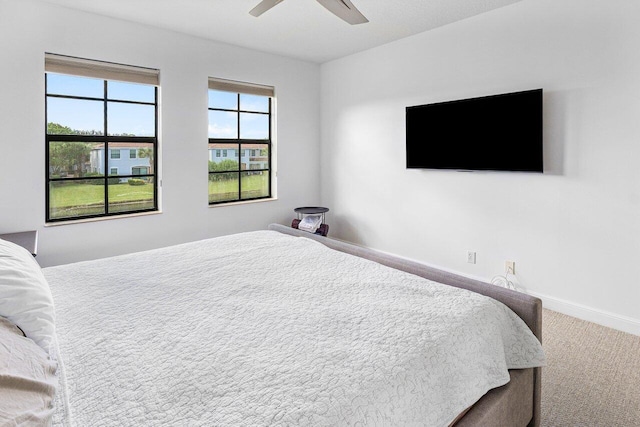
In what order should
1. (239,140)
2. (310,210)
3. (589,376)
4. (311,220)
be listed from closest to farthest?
1. (589,376)
2. (239,140)
3. (311,220)
4. (310,210)

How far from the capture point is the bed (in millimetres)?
983

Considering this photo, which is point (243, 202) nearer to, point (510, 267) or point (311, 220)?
point (311, 220)

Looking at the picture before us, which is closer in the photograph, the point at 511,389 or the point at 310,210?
the point at 511,389

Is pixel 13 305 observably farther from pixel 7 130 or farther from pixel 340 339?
pixel 7 130

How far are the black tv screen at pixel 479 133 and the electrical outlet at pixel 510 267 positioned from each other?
33.0 inches

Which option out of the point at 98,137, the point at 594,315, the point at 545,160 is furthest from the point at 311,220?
the point at 594,315

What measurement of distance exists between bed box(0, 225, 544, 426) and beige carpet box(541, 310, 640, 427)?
1.31 feet

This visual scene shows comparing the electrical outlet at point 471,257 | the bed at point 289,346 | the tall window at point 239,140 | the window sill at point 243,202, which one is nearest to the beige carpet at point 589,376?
the bed at point 289,346

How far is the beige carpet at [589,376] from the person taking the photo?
189cm

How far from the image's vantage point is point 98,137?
3611mm

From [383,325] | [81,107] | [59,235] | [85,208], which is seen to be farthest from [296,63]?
[383,325]

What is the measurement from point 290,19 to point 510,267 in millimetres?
3046

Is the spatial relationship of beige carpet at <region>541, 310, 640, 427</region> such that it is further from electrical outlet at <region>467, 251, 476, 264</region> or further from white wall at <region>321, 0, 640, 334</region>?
electrical outlet at <region>467, 251, 476, 264</region>

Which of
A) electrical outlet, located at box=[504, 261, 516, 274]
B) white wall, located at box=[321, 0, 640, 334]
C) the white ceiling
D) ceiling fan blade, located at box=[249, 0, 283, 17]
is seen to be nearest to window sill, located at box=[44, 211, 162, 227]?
the white ceiling
